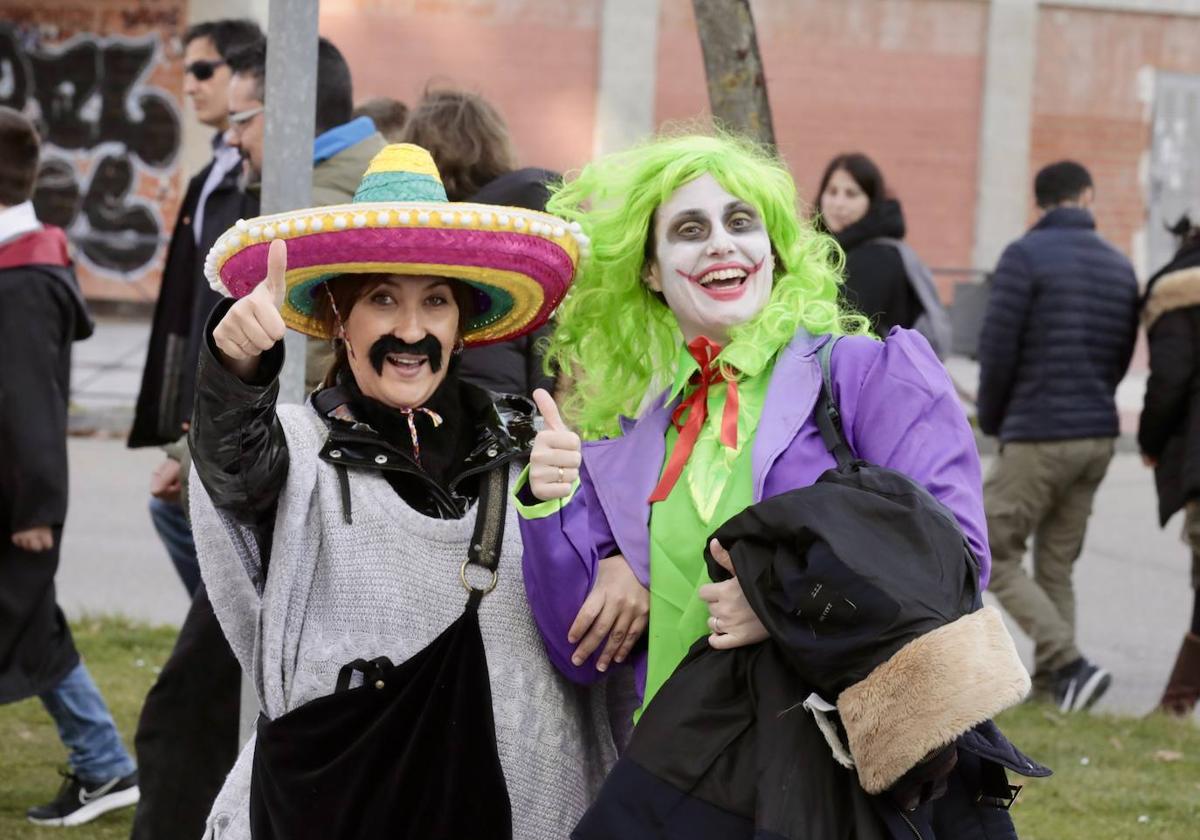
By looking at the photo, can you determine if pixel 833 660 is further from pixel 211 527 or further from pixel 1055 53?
pixel 1055 53

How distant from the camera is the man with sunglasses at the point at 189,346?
3908 mm

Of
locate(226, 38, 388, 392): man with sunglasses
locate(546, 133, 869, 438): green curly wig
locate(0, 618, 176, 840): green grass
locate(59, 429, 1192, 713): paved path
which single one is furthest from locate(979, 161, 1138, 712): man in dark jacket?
locate(546, 133, 869, 438): green curly wig

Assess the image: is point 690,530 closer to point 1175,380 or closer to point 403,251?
point 403,251

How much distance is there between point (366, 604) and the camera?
9.53 feet

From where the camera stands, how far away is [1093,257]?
23.0 ft

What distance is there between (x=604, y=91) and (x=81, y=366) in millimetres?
7248

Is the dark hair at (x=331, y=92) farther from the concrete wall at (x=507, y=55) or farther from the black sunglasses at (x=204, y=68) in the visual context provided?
the concrete wall at (x=507, y=55)

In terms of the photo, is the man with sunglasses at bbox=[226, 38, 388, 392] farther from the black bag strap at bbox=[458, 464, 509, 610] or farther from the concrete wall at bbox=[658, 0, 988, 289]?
the concrete wall at bbox=[658, 0, 988, 289]

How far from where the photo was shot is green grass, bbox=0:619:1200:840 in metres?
5.21

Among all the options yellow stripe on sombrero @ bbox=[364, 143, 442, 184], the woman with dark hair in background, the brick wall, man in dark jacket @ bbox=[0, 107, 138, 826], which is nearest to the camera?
yellow stripe on sombrero @ bbox=[364, 143, 442, 184]

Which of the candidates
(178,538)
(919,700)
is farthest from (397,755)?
(178,538)

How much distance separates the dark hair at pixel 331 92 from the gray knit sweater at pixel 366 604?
2219 millimetres

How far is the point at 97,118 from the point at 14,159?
1576 cm

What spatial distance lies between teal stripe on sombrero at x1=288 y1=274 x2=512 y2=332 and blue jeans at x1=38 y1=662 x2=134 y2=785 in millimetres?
2392
